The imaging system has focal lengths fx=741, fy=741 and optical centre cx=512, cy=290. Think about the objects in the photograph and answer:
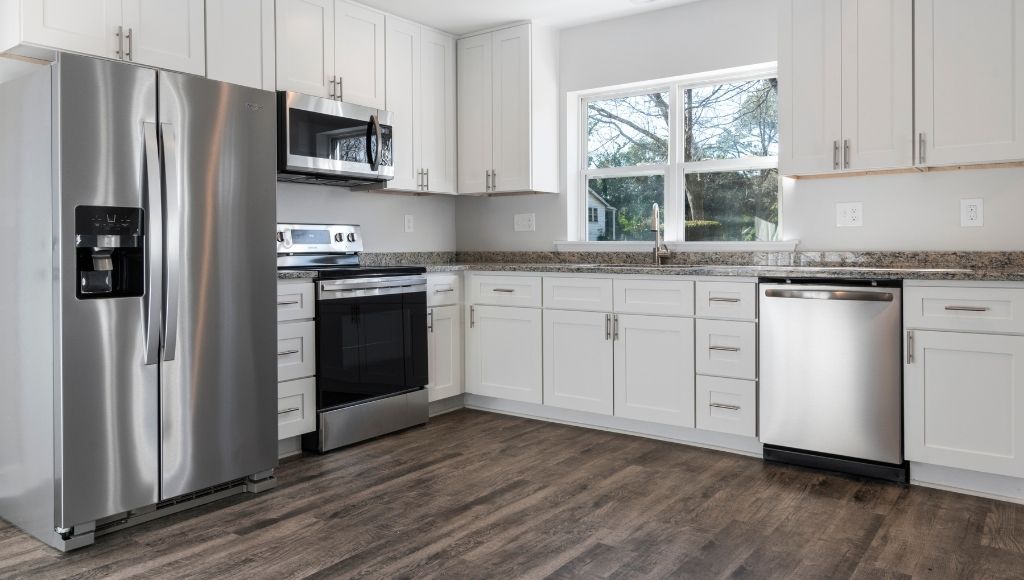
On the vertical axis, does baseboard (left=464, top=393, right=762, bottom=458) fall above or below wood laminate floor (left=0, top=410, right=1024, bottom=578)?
above

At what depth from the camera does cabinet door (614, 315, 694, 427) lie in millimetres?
3555

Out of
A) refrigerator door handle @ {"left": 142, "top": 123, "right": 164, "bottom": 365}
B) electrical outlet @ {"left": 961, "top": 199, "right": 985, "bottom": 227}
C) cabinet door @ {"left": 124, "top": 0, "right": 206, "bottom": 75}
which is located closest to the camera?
refrigerator door handle @ {"left": 142, "top": 123, "right": 164, "bottom": 365}

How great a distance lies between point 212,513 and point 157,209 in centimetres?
112

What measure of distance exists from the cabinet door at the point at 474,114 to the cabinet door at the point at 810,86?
182 cm

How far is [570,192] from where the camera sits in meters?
4.66

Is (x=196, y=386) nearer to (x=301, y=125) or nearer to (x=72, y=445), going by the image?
(x=72, y=445)

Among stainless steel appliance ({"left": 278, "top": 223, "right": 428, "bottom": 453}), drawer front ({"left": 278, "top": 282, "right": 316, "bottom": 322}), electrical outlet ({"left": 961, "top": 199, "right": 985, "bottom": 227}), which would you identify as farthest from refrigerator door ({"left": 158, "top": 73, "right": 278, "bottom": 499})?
electrical outlet ({"left": 961, "top": 199, "right": 985, "bottom": 227})

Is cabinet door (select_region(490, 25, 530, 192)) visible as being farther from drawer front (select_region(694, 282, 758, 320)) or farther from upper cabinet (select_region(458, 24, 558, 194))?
drawer front (select_region(694, 282, 758, 320))

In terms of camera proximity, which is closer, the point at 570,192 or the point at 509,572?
the point at 509,572

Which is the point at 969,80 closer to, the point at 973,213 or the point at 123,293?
the point at 973,213

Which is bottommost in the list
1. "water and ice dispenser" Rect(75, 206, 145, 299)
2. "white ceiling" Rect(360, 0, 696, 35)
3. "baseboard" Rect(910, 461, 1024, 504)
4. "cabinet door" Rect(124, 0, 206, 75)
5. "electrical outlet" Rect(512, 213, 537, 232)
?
"baseboard" Rect(910, 461, 1024, 504)

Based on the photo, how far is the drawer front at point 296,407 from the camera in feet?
11.0

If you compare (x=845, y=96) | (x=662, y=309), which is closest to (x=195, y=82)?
(x=662, y=309)

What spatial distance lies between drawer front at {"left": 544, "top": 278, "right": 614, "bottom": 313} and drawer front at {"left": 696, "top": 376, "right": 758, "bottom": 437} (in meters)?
0.64
